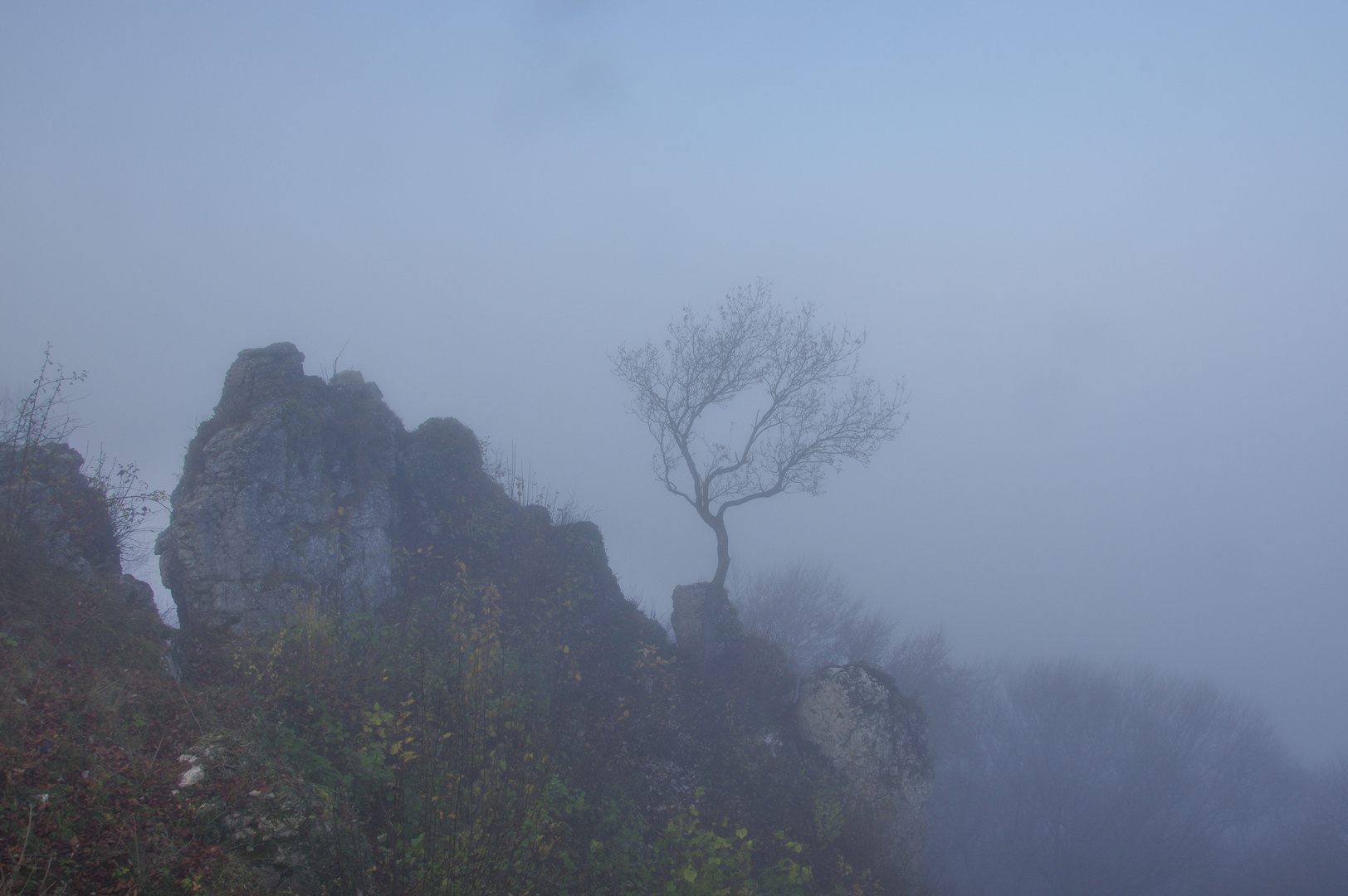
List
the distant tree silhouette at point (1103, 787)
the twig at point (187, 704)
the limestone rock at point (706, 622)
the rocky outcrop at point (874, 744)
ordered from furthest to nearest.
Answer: the distant tree silhouette at point (1103, 787), the limestone rock at point (706, 622), the rocky outcrop at point (874, 744), the twig at point (187, 704)

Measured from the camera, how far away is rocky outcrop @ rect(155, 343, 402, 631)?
33.7ft

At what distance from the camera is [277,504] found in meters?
11.1

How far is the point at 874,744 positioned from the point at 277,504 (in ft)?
42.3

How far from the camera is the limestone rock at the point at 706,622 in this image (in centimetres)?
1509

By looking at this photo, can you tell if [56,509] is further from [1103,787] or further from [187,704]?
[1103,787]

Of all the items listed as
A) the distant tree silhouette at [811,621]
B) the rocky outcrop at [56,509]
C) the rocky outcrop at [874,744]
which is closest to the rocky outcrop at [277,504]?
the rocky outcrop at [56,509]

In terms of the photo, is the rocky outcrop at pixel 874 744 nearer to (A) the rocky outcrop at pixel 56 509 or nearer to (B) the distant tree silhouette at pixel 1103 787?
(A) the rocky outcrop at pixel 56 509

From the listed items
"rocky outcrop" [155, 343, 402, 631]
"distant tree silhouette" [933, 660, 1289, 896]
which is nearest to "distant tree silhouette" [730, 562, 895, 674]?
"distant tree silhouette" [933, 660, 1289, 896]

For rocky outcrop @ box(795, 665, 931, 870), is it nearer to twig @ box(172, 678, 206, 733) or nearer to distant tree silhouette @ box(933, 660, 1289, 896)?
twig @ box(172, 678, 206, 733)

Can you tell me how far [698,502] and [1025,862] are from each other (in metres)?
33.2

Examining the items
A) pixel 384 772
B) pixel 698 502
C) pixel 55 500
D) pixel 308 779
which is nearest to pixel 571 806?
pixel 384 772

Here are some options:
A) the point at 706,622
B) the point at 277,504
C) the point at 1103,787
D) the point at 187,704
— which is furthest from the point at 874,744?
the point at 1103,787

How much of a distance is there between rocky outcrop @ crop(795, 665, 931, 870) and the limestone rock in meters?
2.12

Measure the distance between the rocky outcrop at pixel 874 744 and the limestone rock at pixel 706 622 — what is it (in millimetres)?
2121
